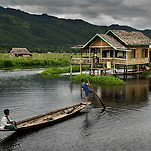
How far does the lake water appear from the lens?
12617mm

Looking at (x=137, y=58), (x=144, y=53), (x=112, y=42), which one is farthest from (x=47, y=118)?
(x=144, y=53)

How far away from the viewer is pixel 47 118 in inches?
621

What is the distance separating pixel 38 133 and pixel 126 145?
4439 mm

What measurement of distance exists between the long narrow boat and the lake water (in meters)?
0.33

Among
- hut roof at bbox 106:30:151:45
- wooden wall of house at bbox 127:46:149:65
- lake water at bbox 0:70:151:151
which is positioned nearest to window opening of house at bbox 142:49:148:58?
wooden wall of house at bbox 127:46:149:65

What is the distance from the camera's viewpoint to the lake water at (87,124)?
12617 mm

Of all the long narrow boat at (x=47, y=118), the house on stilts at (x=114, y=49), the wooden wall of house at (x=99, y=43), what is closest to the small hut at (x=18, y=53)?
the house on stilts at (x=114, y=49)

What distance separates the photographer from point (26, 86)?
100 feet

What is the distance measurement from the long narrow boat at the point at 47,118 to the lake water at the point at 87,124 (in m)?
0.33

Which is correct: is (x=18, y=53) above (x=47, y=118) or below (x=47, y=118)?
above

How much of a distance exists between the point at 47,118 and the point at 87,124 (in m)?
2.27

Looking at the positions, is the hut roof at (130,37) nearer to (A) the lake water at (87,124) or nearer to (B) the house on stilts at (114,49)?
(B) the house on stilts at (114,49)

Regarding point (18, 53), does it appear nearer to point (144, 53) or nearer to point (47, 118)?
point (144, 53)

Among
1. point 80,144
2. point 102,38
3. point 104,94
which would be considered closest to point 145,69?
point 102,38
